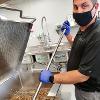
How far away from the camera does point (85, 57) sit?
142cm

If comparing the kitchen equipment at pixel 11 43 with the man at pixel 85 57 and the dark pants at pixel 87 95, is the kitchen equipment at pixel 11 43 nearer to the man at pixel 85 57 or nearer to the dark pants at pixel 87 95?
the man at pixel 85 57

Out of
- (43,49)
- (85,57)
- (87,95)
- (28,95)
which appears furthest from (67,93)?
(85,57)

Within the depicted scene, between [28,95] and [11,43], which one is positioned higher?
[11,43]

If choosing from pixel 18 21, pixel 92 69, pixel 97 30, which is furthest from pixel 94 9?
pixel 18 21

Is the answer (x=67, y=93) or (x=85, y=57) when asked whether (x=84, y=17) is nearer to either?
(x=85, y=57)

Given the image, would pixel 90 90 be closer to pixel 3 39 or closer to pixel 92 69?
pixel 92 69

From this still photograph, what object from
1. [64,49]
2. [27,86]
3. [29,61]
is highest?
[64,49]

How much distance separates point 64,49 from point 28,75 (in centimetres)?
57

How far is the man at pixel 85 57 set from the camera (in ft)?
4.58

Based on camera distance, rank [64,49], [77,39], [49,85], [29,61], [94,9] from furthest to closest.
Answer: [29,61] < [64,49] < [49,85] < [77,39] < [94,9]

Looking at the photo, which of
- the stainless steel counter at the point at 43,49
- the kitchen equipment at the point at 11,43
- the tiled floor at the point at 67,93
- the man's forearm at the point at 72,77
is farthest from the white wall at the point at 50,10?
the man's forearm at the point at 72,77

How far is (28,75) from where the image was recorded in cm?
280

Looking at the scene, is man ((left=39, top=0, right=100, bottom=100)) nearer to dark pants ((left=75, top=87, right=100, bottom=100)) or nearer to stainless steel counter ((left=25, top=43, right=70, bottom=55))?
dark pants ((left=75, top=87, right=100, bottom=100))

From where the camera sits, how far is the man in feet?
4.58
